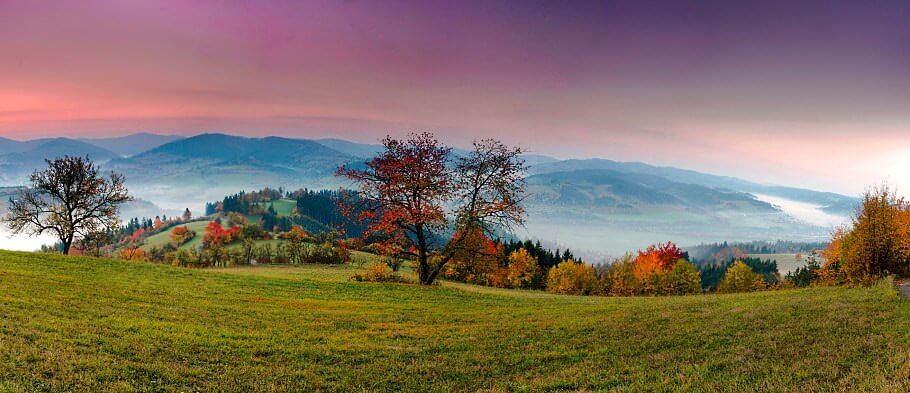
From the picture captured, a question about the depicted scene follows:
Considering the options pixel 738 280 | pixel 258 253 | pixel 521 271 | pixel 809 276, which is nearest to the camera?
pixel 738 280

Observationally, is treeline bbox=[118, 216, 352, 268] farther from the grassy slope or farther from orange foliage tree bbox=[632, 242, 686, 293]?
orange foliage tree bbox=[632, 242, 686, 293]

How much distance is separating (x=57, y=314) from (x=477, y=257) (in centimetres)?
2625

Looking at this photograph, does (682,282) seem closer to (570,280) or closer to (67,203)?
(570,280)

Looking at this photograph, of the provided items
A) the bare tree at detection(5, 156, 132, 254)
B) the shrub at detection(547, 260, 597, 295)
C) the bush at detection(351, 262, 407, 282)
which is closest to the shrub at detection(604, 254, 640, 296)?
the shrub at detection(547, 260, 597, 295)

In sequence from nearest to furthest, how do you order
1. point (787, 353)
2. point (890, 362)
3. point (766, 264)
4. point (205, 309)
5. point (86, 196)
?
1. point (890, 362)
2. point (787, 353)
3. point (205, 309)
4. point (86, 196)
5. point (766, 264)

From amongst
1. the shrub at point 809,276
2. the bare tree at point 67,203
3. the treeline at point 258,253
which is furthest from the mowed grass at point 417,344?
the treeline at point 258,253

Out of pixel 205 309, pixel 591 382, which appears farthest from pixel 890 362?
pixel 205 309

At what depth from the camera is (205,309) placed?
1752 centimetres

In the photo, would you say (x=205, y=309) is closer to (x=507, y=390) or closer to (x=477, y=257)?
(x=507, y=390)

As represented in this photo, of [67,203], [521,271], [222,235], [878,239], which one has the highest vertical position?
[67,203]

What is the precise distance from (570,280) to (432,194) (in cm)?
5689

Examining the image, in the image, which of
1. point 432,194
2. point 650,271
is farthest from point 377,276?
point 650,271

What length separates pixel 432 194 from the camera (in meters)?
32.6

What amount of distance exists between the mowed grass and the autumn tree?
36.3ft
